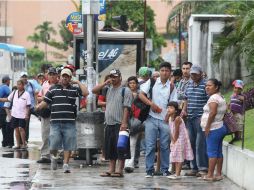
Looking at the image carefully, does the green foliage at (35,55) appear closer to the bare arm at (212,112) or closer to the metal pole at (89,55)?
the metal pole at (89,55)

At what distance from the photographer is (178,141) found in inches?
583

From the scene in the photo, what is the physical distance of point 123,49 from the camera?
929 inches

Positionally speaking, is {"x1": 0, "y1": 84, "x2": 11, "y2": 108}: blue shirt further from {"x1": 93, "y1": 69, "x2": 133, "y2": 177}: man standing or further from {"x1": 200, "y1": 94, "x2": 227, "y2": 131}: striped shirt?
{"x1": 200, "y1": 94, "x2": 227, "y2": 131}: striped shirt

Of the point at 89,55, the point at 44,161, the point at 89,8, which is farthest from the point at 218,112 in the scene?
the point at 44,161

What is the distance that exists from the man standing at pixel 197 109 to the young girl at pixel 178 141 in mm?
255

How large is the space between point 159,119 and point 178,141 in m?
0.49

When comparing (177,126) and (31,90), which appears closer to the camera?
(177,126)

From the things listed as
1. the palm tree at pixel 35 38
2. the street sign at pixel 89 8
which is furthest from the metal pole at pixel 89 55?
the palm tree at pixel 35 38

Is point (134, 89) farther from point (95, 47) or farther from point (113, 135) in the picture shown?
point (95, 47)

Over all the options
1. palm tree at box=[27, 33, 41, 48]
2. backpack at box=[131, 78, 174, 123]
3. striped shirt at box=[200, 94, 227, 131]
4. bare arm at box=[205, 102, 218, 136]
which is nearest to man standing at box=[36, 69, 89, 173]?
backpack at box=[131, 78, 174, 123]

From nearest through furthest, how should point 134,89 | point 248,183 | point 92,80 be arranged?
1. point 248,183
2. point 134,89
3. point 92,80

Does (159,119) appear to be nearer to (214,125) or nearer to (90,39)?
(214,125)

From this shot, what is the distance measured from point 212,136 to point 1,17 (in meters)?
97.5

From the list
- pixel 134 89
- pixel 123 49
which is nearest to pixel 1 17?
pixel 123 49
